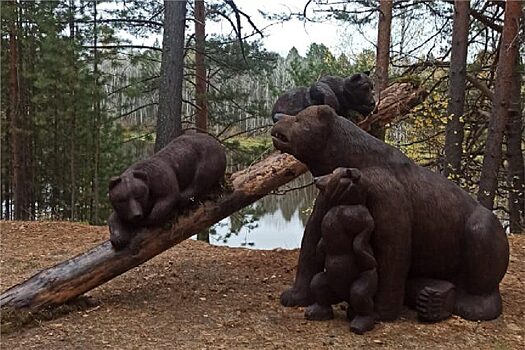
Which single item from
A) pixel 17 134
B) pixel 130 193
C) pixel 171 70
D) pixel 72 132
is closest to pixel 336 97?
pixel 130 193

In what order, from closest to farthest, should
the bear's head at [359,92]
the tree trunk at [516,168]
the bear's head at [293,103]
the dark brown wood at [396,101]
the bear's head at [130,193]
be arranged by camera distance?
the bear's head at [130,193] → the bear's head at [293,103] → the bear's head at [359,92] → the dark brown wood at [396,101] → the tree trunk at [516,168]

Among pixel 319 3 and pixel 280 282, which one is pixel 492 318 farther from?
pixel 319 3

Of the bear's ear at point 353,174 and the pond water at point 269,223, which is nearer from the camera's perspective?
the bear's ear at point 353,174

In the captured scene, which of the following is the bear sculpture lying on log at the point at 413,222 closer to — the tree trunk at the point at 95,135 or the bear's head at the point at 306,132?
the bear's head at the point at 306,132

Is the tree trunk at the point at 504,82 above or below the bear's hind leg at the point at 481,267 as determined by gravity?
above

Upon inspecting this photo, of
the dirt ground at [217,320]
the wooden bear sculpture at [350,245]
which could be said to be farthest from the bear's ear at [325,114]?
the dirt ground at [217,320]

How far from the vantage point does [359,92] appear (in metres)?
4.27

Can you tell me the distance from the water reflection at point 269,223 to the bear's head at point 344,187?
5.85 m

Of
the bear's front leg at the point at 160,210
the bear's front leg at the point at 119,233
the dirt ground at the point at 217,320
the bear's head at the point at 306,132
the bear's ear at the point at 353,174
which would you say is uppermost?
the bear's head at the point at 306,132

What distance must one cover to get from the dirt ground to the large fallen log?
0.16 metres

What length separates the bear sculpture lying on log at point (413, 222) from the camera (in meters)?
3.30

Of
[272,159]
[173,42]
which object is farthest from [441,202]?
[173,42]

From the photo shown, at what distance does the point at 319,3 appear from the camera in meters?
7.82

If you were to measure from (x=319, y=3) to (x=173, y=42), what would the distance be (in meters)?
2.77
